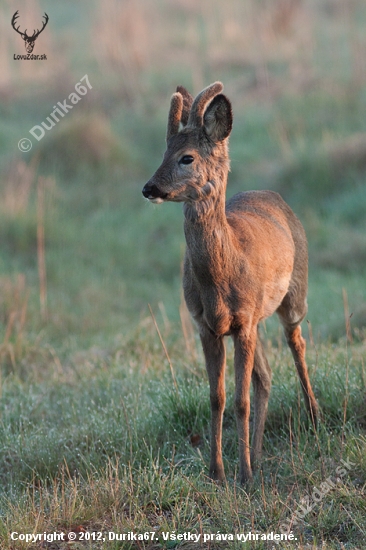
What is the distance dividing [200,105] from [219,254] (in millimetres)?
815

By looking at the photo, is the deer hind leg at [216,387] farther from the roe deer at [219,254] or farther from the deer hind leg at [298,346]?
the deer hind leg at [298,346]

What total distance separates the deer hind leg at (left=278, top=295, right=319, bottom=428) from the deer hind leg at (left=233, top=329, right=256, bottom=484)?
30.2 inches

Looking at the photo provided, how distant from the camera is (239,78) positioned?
58.8 ft

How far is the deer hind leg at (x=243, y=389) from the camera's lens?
15.4ft

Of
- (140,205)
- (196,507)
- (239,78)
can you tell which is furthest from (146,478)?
(239,78)

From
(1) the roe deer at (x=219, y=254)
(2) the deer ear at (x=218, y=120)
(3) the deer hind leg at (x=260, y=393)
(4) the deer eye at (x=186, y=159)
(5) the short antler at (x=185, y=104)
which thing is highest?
(5) the short antler at (x=185, y=104)

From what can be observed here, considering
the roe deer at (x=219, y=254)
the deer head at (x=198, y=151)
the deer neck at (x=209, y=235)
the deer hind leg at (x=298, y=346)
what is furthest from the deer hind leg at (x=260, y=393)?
A: the deer head at (x=198, y=151)

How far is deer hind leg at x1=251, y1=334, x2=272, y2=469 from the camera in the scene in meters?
5.14

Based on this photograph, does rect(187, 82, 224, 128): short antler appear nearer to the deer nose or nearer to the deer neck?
the deer neck

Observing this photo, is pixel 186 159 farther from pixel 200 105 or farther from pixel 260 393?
pixel 260 393

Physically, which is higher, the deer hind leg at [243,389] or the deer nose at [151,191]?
the deer nose at [151,191]

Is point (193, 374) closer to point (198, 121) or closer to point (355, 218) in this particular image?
point (198, 121)

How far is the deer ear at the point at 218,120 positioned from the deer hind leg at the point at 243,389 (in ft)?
3.68

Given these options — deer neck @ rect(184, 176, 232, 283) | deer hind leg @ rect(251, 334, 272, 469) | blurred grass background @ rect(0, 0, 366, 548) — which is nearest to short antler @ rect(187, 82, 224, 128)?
deer neck @ rect(184, 176, 232, 283)
